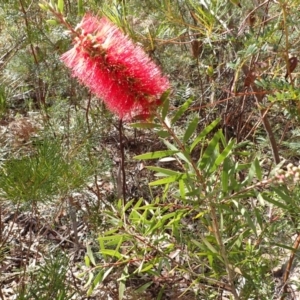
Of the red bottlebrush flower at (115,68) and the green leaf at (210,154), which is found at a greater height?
the red bottlebrush flower at (115,68)

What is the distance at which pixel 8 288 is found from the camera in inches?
80.8

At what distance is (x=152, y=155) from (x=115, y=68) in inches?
8.0

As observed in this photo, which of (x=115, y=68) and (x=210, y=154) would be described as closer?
(x=115, y=68)

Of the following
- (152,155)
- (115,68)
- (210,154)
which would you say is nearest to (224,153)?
(210,154)

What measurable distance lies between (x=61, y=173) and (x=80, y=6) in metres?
0.47

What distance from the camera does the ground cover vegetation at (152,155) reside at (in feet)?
2.85

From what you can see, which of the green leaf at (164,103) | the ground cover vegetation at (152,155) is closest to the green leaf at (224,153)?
the ground cover vegetation at (152,155)

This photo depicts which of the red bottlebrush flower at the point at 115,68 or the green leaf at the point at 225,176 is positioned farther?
the green leaf at the point at 225,176

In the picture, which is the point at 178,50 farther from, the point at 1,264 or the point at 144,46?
the point at 1,264

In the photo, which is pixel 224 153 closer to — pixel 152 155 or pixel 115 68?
pixel 152 155

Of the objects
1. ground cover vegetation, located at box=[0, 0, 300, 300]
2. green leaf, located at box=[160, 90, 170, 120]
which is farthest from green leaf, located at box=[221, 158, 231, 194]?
green leaf, located at box=[160, 90, 170, 120]

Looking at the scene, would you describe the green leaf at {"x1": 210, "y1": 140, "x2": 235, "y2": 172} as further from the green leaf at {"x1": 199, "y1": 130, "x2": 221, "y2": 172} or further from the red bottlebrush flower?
the red bottlebrush flower

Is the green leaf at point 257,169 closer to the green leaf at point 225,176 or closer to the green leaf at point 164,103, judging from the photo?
the green leaf at point 225,176

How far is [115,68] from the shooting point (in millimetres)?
799
